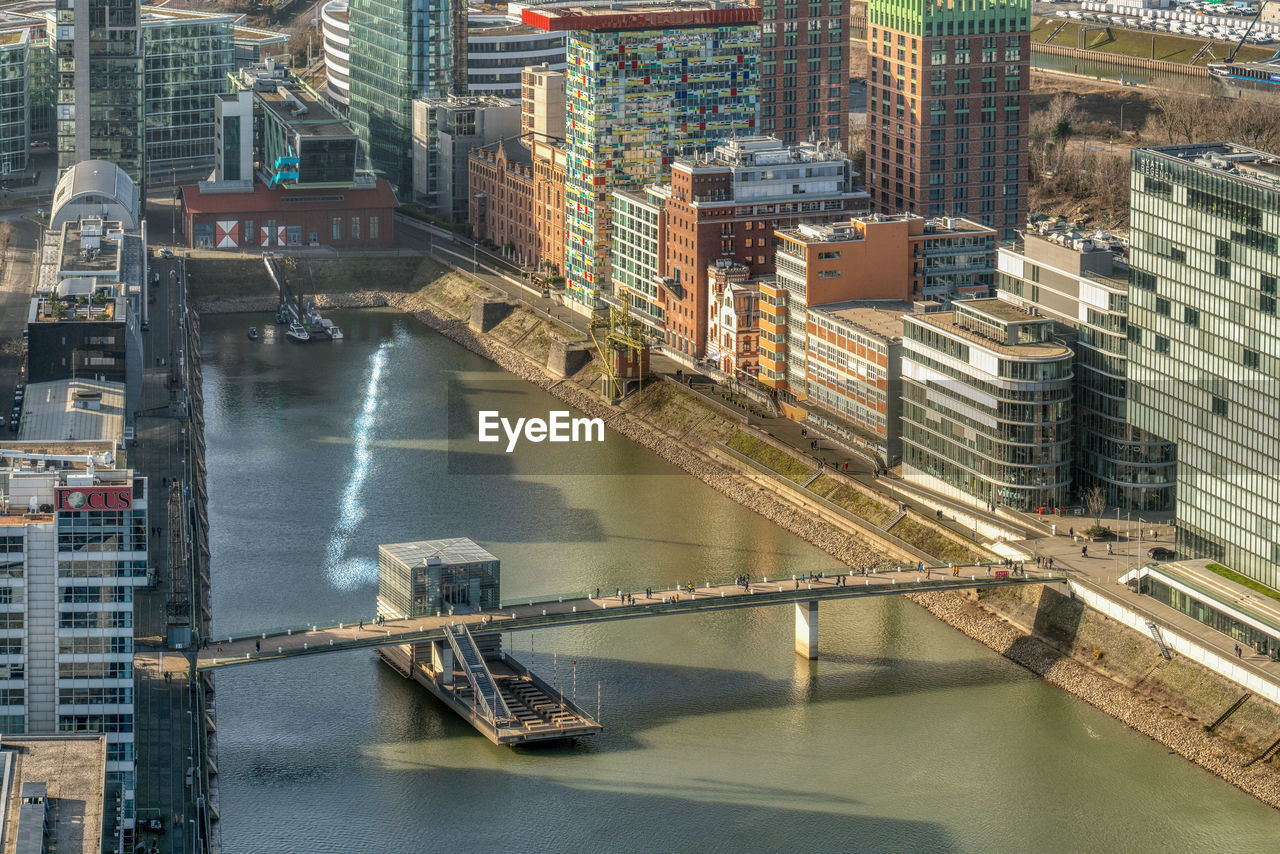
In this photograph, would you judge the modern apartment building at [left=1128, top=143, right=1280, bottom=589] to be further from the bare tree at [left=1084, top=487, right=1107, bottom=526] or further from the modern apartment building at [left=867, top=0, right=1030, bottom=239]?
the modern apartment building at [left=867, top=0, right=1030, bottom=239]

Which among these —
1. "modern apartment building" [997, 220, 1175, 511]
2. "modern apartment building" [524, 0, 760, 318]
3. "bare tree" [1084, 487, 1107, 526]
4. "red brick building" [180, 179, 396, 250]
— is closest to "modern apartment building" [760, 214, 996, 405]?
"modern apartment building" [997, 220, 1175, 511]

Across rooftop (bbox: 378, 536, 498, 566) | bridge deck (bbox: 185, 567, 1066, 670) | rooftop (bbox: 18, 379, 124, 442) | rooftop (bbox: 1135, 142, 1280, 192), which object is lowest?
bridge deck (bbox: 185, 567, 1066, 670)

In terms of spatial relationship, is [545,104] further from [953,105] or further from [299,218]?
[953,105]

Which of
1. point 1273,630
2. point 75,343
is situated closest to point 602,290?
point 75,343

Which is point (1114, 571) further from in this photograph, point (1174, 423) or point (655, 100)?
point (655, 100)

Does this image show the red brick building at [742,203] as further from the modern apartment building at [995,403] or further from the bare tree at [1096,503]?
the bare tree at [1096,503]
